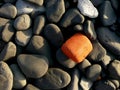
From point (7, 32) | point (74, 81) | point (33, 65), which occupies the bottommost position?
point (74, 81)

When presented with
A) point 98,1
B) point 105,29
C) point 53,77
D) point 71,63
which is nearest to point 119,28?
point 105,29

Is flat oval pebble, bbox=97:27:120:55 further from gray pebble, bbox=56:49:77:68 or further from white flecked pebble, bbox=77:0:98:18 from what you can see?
gray pebble, bbox=56:49:77:68

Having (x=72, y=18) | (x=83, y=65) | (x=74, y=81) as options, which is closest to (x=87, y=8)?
(x=72, y=18)

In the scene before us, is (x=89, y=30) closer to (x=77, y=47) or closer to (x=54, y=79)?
(x=77, y=47)

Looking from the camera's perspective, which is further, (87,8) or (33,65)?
(87,8)

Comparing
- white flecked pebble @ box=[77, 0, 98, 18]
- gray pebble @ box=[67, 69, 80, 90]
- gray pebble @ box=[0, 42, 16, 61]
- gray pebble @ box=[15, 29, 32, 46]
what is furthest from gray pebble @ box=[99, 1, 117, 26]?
gray pebble @ box=[0, 42, 16, 61]

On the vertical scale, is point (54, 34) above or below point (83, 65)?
above
